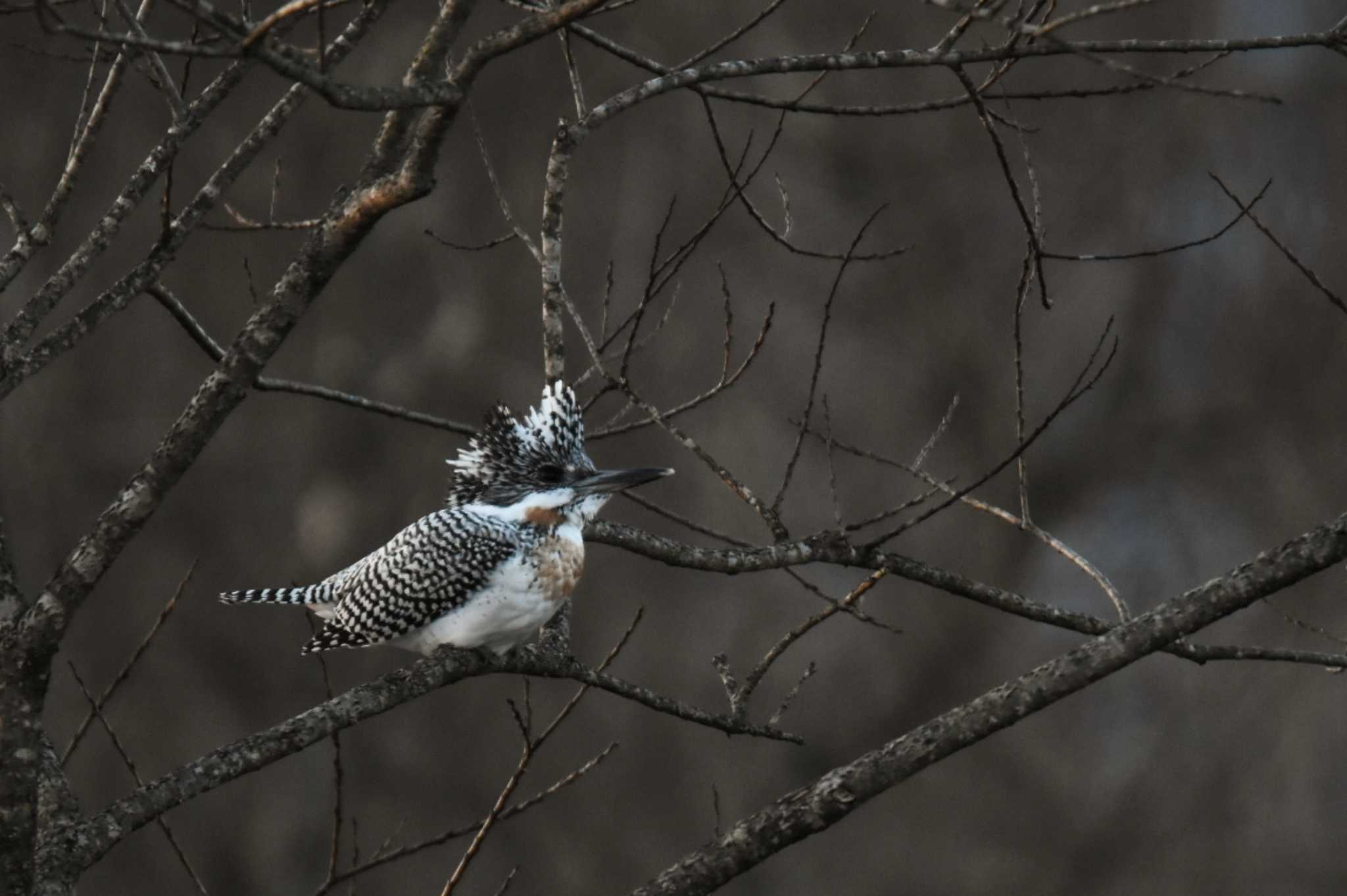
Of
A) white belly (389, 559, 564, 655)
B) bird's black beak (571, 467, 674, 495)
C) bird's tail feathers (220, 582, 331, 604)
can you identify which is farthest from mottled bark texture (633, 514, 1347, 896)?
bird's tail feathers (220, 582, 331, 604)

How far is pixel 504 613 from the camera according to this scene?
157 inches

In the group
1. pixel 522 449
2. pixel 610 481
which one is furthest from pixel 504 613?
pixel 522 449

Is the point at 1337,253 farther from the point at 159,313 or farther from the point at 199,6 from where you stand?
the point at 199,6

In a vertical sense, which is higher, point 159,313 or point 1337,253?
point 1337,253

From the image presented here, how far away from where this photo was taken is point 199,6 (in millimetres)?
2170

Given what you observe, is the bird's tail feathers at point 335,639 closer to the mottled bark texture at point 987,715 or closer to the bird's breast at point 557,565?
the bird's breast at point 557,565

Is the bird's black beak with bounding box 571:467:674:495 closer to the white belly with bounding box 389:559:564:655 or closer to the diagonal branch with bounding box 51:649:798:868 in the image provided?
the white belly with bounding box 389:559:564:655

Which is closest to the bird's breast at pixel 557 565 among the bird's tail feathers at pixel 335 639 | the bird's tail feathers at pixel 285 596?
the bird's tail feathers at pixel 335 639

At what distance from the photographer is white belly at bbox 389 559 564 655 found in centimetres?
399

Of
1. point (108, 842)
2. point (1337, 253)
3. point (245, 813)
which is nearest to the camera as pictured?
point (108, 842)

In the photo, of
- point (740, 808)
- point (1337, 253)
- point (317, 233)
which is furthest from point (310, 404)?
point (317, 233)

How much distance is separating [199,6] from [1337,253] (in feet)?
30.4

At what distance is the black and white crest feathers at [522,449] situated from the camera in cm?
432

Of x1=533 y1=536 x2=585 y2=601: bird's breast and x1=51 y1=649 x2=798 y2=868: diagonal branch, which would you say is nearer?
x1=51 y1=649 x2=798 y2=868: diagonal branch
